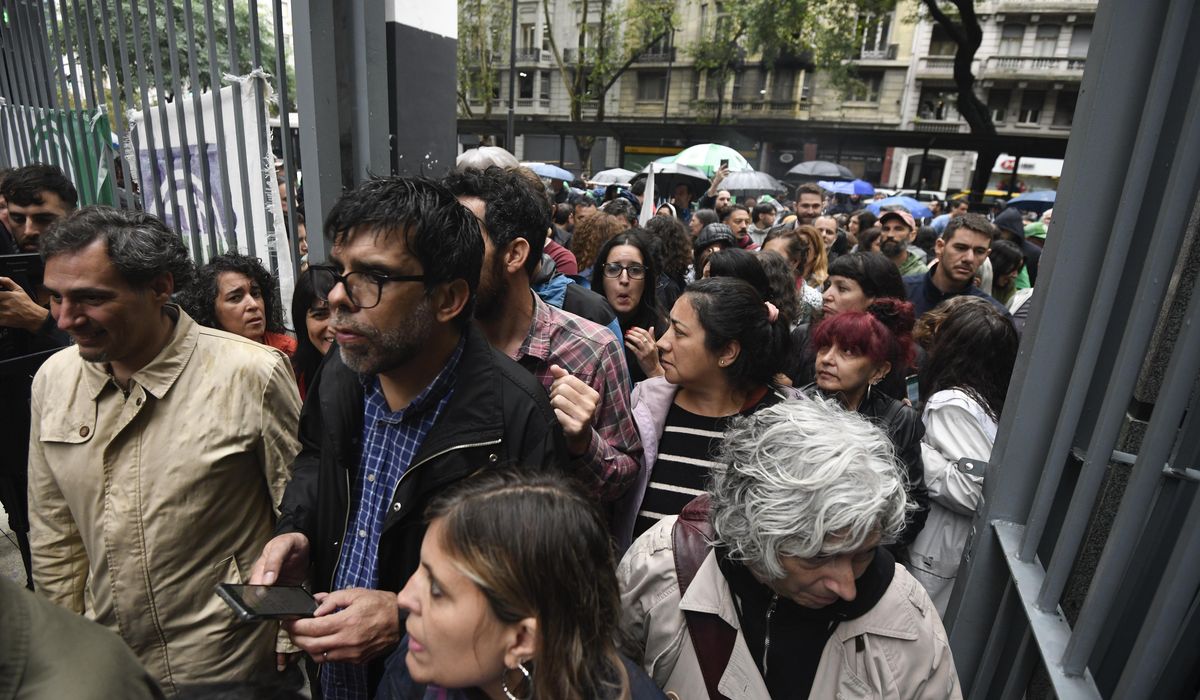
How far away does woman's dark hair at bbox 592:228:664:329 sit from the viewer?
3.64 metres

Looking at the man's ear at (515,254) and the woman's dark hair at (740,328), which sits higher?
the man's ear at (515,254)

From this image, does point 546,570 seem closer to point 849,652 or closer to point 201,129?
point 849,652

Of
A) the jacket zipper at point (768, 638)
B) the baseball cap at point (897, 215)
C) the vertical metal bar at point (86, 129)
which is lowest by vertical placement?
the jacket zipper at point (768, 638)

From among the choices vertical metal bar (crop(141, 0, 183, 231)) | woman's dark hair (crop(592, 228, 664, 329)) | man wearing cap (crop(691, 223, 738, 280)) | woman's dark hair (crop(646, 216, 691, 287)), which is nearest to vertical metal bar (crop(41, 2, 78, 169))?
vertical metal bar (crop(141, 0, 183, 231))

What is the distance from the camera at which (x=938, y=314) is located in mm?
2947

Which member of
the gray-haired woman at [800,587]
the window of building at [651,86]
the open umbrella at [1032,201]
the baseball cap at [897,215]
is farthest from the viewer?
the window of building at [651,86]

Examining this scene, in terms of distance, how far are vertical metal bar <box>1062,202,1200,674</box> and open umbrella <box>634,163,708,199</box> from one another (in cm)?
1286

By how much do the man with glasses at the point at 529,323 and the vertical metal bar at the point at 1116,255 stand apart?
108 cm

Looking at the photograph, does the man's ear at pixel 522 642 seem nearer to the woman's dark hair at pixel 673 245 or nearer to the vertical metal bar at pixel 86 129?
the vertical metal bar at pixel 86 129

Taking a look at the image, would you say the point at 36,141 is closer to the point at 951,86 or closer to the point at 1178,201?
the point at 1178,201

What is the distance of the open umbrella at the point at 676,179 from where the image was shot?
45.0 feet

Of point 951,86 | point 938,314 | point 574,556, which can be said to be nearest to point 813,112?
point 951,86

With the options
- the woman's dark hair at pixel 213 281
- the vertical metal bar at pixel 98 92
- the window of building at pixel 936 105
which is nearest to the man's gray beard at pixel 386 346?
the woman's dark hair at pixel 213 281

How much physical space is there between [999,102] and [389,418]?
43.9m
